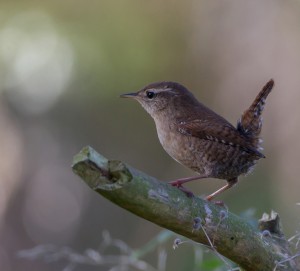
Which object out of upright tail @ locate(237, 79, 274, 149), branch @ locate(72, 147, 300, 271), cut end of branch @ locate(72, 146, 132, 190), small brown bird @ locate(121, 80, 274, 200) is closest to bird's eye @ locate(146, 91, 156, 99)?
small brown bird @ locate(121, 80, 274, 200)

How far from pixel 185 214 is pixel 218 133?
1290mm

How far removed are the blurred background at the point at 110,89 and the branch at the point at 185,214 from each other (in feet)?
18.7

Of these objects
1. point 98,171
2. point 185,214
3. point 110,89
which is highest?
A: point 98,171

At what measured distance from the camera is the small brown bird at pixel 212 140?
3.59m

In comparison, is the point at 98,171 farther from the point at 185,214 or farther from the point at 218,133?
the point at 218,133

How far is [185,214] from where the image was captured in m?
2.35

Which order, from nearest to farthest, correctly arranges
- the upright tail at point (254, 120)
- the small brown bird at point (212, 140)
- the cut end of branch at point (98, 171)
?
the cut end of branch at point (98, 171) → the small brown bird at point (212, 140) → the upright tail at point (254, 120)

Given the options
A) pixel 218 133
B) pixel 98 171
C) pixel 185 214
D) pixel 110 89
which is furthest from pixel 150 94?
pixel 110 89

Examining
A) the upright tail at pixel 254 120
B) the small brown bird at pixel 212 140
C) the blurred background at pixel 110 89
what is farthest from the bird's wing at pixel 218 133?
the blurred background at pixel 110 89

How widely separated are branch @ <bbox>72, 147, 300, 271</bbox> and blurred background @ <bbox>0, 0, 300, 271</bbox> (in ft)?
18.7

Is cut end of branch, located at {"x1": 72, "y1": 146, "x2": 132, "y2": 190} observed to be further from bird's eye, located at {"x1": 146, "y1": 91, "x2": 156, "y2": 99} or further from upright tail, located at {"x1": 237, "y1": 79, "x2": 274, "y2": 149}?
bird's eye, located at {"x1": 146, "y1": 91, "x2": 156, "y2": 99}

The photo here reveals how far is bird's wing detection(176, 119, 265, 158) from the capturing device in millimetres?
3592

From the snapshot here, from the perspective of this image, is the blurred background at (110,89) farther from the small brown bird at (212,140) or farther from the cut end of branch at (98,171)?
the cut end of branch at (98,171)

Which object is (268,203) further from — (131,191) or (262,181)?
(131,191)
